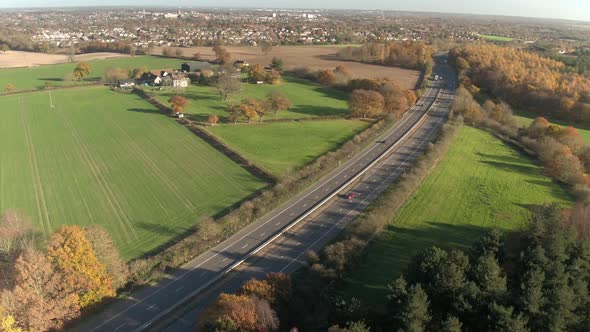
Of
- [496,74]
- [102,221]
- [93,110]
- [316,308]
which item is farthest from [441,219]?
[496,74]

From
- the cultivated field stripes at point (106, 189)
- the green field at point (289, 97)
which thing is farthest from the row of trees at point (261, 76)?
the cultivated field stripes at point (106, 189)

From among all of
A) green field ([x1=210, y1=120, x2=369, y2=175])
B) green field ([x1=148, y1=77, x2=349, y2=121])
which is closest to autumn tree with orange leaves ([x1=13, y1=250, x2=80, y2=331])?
green field ([x1=210, y1=120, x2=369, y2=175])

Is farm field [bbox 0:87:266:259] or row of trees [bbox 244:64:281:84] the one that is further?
row of trees [bbox 244:64:281:84]

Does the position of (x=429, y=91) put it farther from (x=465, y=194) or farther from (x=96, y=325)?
(x=96, y=325)

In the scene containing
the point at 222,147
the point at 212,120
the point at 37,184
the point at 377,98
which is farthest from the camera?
the point at 377,98

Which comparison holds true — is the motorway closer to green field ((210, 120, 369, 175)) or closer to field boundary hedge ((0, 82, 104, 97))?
green field ((210, 120, 369, 175))

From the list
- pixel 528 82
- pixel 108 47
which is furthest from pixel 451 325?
pixel 108 47

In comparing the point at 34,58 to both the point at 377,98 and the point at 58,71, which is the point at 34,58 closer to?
the point at 58,71

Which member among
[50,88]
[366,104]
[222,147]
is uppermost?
[50,88]
